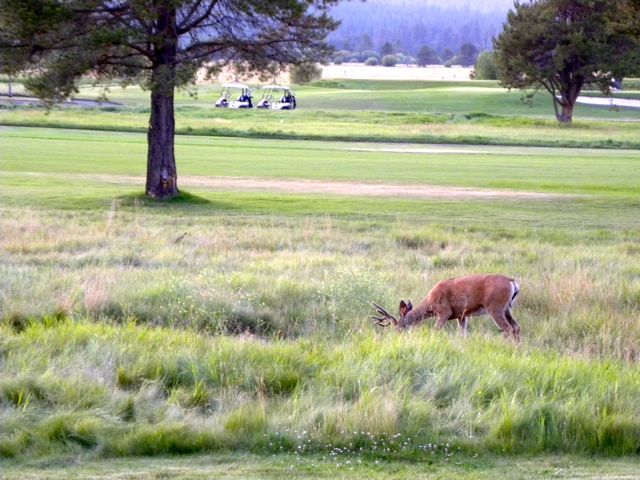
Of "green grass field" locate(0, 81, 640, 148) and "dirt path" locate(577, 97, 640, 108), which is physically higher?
"dirt path" locate(577, 97, 640, 108)

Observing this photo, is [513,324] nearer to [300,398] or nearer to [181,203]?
[300,398]

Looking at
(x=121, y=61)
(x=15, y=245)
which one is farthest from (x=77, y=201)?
A: (x=15, y=245)

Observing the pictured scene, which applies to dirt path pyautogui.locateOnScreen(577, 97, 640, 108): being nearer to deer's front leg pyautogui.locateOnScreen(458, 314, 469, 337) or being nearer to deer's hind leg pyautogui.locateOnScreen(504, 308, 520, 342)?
deer's hind leg pyautogui.locateOnScreen(504, 308, 520, 342)

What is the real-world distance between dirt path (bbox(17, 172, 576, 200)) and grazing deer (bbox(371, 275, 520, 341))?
19.7 m

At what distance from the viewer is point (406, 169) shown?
4138 cm

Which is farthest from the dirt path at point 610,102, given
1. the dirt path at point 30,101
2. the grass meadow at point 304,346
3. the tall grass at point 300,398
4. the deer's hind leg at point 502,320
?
the tall grass at point 300,398

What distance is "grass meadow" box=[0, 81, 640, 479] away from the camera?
7.57 metres

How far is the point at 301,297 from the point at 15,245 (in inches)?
Result: 273

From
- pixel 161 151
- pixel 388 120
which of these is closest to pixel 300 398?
pixel 161 151

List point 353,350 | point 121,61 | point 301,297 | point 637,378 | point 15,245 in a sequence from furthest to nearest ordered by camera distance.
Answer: point 121,61
point 15,245
point 301,297
point 353,350
point 637,378

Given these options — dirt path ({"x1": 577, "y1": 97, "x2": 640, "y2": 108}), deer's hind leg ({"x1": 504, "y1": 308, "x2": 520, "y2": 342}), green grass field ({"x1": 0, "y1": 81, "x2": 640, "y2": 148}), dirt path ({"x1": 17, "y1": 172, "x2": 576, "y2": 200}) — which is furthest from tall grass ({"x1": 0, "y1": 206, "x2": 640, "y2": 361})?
dirt path ({"x1": 577, "y1": 97, "x2": 640, "y2": 108})

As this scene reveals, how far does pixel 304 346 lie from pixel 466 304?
8.33 feet

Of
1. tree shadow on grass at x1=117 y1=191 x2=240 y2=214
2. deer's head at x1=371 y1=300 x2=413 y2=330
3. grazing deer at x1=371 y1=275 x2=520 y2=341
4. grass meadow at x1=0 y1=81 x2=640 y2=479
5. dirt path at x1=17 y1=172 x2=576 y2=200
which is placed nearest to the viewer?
grass meadow at x1=0 y1=81 x2=640 y2=479

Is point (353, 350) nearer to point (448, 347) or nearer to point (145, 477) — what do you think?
point (448, 347)
